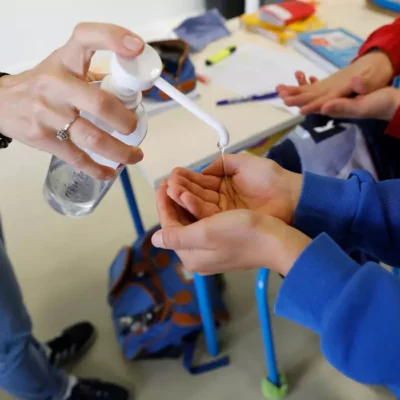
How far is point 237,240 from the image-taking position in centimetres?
65

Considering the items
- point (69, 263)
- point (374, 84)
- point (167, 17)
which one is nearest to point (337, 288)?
point (374, 84)

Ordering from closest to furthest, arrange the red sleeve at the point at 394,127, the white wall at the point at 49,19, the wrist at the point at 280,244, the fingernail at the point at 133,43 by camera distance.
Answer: the fingernail at the point at 133,43, the wrist at the point at 280,244, the red sleeve at the point at 394,127, the white wall at the point at 49,19

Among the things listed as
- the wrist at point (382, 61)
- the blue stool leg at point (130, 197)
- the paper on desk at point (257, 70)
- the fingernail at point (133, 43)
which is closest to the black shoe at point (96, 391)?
the blue stool leg at point (130, 197)

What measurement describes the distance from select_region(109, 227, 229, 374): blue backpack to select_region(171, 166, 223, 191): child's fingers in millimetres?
559

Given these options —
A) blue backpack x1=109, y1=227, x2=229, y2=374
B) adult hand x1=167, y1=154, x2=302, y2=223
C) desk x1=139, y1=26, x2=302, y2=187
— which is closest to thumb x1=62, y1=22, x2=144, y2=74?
adult hand x1=167, y1=154, x2=302, y2=223

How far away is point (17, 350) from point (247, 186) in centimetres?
63

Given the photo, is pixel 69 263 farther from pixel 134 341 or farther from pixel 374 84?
pixel 374 84

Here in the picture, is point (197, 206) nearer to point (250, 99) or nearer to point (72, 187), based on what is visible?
point (72, 187)

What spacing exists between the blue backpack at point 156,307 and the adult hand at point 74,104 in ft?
2.44

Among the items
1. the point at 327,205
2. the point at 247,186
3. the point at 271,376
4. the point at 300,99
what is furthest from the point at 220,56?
the point at 271,376

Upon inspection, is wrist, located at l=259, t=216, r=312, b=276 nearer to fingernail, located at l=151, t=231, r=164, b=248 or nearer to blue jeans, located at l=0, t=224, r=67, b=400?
fingernail, located at l=151, t=231, r=164, b=248

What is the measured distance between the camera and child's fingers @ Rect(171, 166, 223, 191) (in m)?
0.76

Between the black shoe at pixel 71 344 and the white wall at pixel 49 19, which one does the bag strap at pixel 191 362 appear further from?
the white wall at pixel 49 19

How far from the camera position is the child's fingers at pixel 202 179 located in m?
0.76
